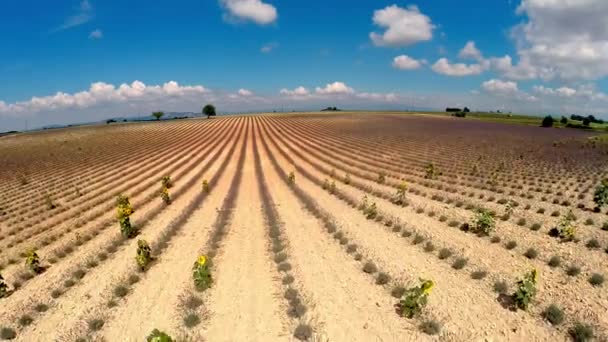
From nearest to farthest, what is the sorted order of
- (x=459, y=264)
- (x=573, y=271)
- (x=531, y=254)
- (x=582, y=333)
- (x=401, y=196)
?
(x=582, y=333)
(x=573, y=271)
(x=459, y=264)
(x=531, y=254)
(x=401, y=196)

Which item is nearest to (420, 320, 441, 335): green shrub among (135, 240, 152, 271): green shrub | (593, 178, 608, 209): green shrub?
(135, 240, 152, 271): green shrub

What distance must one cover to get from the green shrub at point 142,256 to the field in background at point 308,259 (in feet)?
1.42

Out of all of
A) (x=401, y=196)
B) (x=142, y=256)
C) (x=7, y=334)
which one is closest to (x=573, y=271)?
(x=401, y=196)

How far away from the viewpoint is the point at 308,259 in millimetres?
14711

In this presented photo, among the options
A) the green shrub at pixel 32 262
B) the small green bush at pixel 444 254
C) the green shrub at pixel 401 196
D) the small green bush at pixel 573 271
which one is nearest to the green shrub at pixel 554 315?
the small green bush at pixel 573 271

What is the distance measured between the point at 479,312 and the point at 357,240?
6796mm

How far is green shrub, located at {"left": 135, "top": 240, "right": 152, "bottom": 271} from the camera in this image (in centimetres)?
1380

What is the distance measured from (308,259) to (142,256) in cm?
681

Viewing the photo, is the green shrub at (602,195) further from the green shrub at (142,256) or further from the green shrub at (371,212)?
the green shrub at (142,256)

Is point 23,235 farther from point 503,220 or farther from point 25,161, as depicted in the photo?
point 25,161

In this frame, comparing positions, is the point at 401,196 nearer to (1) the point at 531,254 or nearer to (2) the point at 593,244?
(1) the point at 531,254

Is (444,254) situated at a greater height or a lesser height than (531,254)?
lesser

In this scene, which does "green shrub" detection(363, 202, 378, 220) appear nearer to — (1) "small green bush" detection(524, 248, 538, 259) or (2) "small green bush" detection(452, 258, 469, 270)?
(2) "small green bush" detection(452, 258, 469, 270)

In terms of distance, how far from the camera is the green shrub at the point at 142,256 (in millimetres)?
13797
